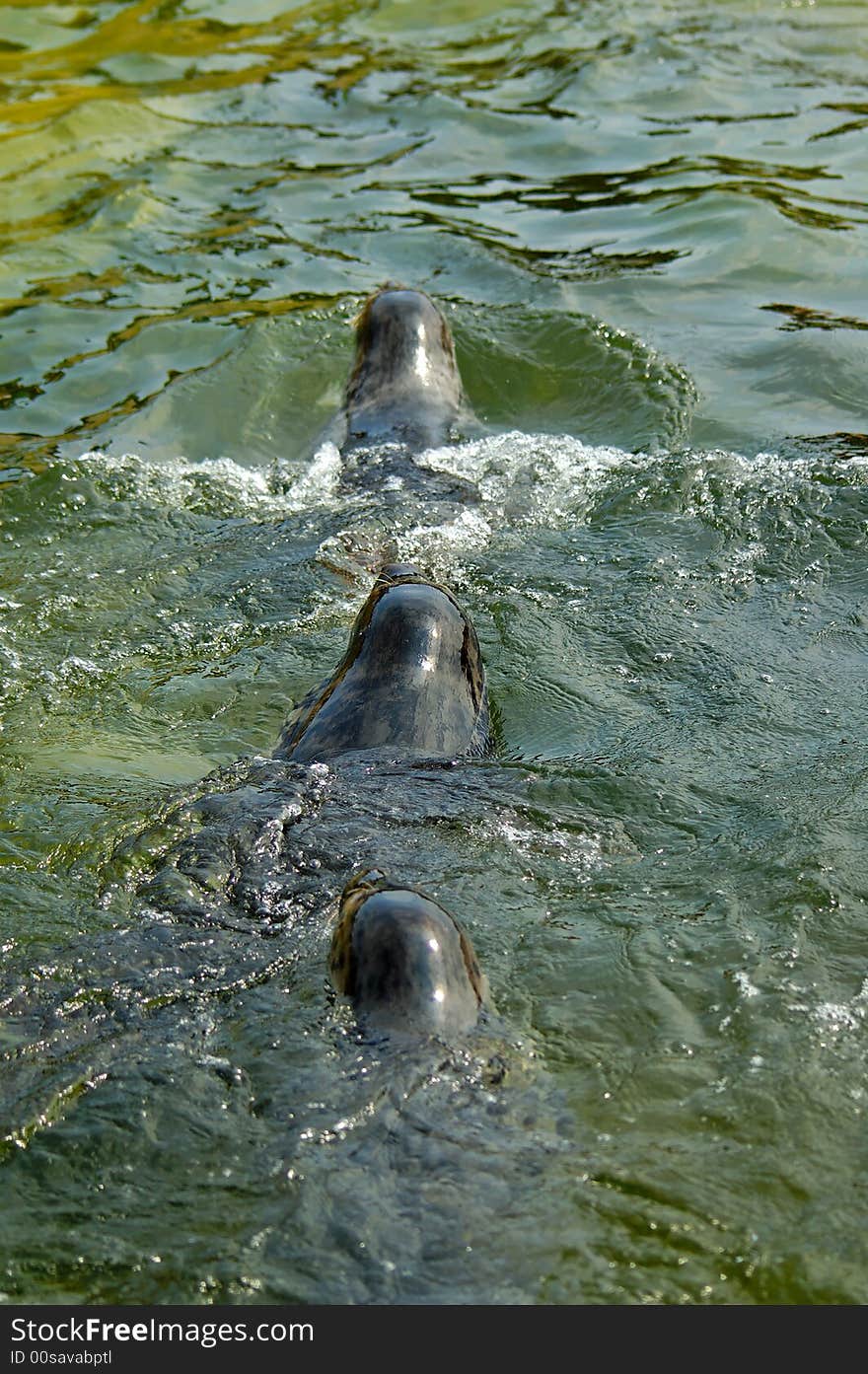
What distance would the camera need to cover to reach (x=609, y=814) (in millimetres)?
4625

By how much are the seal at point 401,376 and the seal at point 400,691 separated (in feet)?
8.48

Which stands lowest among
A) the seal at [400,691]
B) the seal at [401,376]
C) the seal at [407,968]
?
the seal at [401,376]

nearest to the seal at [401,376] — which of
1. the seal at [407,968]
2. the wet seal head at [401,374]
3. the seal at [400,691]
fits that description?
the wet seal head at [401,374]

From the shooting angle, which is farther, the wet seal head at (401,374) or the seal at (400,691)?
the wet seal head at (401,374)

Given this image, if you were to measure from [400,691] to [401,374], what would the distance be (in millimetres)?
3403

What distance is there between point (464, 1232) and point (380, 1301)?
0.21 meters

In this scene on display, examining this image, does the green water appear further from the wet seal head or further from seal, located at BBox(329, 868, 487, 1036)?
the wet seal head

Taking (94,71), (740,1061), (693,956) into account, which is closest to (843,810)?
(693,956)

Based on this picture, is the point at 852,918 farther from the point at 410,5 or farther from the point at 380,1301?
the point at 410,5

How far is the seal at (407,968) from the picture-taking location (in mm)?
3492

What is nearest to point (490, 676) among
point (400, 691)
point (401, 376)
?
point (400, 691)

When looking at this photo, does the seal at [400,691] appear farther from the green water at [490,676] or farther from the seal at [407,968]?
the seal at [407,968]

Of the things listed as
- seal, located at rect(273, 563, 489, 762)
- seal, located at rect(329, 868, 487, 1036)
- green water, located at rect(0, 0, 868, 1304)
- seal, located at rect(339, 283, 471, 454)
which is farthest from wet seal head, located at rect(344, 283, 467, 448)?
seal, located at rect(329, 868, 487, 1036)

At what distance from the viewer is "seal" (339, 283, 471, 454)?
7.69 metres
